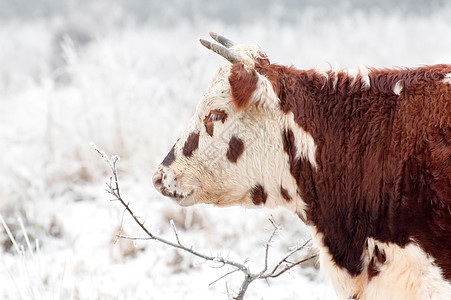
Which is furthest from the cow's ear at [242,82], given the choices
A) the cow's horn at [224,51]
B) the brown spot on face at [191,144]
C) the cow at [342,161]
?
the brown spot on face at [191,144]

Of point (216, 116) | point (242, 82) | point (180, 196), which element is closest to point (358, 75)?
point (242, 82)

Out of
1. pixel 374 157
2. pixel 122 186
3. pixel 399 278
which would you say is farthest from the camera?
pixel 122 186

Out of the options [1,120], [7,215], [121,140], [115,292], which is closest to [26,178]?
[7,215]

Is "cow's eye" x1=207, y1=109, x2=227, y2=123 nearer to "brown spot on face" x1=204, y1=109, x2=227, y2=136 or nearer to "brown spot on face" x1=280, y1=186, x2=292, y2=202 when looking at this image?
"brown spot on face" x1=204, y1=109, x2=227, y2=136

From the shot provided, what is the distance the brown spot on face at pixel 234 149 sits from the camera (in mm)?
2467

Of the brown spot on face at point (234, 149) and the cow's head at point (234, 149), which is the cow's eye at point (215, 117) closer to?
the cow's head at point (234, 149)

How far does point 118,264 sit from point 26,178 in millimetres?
1942

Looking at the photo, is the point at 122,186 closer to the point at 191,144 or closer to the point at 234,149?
the point at 191,144

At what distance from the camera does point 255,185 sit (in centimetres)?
253

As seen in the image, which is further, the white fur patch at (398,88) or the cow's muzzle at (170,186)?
the cow's muzzle at (170,186)

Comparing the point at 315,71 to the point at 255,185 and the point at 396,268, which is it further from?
the point at 396,268

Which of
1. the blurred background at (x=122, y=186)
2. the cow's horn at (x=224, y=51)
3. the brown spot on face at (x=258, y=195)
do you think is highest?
the cow's horn at (x=224, y=51)

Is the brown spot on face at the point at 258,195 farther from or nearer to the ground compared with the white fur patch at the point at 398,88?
nearer to the ground

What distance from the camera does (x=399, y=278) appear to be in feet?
7.00
